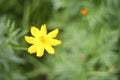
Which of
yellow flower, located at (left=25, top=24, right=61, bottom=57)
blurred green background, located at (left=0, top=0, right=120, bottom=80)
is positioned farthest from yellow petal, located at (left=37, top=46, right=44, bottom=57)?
blurred green background, located at (left=0, top=0, right=120, bottom=80)

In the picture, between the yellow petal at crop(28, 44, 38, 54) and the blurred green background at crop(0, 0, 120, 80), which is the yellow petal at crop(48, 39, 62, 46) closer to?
the yellow petal at crop(28, 44, 38, 54)

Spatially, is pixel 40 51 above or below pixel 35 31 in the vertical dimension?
below

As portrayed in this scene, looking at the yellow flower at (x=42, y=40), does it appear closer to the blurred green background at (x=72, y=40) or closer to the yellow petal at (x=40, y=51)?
the yellow petal at (x=40, y=51)

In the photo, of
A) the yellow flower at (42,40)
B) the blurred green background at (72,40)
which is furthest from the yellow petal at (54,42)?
the blurred green background at (72,40)

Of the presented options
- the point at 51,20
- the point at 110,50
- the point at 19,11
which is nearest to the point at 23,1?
the point at 19,11

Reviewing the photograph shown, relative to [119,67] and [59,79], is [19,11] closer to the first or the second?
[59,79]

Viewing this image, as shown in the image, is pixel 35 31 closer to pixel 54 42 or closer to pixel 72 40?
pixel 54 42

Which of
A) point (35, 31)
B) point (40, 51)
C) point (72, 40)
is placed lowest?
point (40, 51)

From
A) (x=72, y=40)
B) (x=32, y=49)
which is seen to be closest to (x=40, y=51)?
(x=32, y=49)
